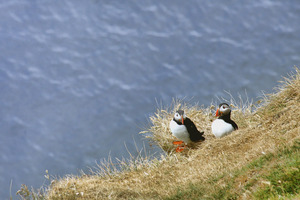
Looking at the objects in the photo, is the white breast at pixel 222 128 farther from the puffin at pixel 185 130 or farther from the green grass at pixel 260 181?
the green grass at pixel 260 181

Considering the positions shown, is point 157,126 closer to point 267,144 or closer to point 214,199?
point 267,144

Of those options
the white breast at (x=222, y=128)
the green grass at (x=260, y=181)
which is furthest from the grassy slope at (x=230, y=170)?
the white breast at (x=222, y=128)

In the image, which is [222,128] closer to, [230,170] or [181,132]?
[181,132]

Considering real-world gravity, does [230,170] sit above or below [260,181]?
above

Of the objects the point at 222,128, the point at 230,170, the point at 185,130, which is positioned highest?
the point at 185,130

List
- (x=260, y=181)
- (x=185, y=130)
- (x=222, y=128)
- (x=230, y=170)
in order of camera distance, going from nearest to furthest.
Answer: (x=260, y=181) → (x=230, y=170) → (x=222, y=128) → (x=185, y=130)

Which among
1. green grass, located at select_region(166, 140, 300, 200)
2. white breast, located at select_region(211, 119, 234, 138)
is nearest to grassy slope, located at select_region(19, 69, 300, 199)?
green grass, located at select_region(166, 140, 300, 200)

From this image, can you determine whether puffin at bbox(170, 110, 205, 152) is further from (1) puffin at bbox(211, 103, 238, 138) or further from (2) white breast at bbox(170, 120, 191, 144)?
(1) puffin at bbox(211, 103, 238, 138)

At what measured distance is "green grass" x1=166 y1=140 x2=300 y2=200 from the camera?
581cm

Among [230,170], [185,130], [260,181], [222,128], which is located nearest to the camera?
[260,181]

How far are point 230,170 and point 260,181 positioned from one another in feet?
2.84

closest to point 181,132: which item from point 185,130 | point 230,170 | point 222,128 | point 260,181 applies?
point 185,130

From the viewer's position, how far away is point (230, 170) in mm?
6973

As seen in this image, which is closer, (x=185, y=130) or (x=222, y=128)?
(x=222, y=128)
